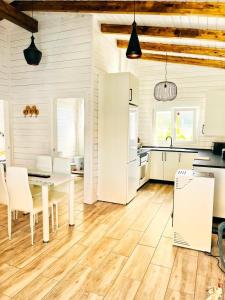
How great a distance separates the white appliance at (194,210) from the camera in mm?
2658

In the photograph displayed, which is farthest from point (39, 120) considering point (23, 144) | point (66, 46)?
point (66, 46)

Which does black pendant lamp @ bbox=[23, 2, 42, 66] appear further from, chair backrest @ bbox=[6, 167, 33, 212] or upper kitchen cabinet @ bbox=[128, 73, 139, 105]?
chair backrest @ bbox=[6, 167, 33, 212]

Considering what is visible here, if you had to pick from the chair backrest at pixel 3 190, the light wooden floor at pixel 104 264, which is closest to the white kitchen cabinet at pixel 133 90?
the light wooden floor at pixel 104 264

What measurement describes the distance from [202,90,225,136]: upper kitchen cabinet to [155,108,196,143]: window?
1280 mm

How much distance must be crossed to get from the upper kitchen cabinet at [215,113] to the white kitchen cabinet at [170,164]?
1.15 metres

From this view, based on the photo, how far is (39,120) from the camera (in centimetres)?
482

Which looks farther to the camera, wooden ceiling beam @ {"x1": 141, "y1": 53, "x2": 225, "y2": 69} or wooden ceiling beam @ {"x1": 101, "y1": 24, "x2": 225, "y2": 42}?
wooden ceiling beam @ {"x1": 141, "y1": 53, "x2": 225, "y2": 69}

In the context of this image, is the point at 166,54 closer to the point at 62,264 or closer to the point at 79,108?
the point at 79,108

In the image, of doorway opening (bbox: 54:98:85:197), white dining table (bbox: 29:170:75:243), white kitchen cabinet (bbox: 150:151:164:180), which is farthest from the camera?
doorway opening (bbox: 54:98:85:197)

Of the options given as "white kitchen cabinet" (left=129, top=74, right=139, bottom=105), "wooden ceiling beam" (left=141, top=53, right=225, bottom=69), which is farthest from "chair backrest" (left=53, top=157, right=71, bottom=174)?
"wooden ceiling beam" (left=141, top=53, right=225, bottom=69)

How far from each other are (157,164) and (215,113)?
1922mm

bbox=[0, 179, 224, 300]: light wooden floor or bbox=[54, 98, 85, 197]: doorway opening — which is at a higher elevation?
bbox=[54, 98, 85, 197]: doorway opening

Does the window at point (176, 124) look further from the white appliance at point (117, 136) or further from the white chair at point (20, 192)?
the white chair at point (20, 192)

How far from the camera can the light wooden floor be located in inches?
81.1
